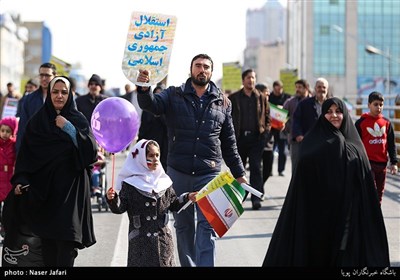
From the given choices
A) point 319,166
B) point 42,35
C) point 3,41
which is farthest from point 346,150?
point 42,35

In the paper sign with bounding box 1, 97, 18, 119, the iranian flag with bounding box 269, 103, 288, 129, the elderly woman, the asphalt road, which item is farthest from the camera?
the paper sign with bounding box 1, 97, 18, 119

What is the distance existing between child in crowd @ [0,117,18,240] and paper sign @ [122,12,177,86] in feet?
11.0

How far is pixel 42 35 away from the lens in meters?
188

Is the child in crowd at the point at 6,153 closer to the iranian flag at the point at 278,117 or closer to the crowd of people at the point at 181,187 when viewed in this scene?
the crowd of people at the point at 181,187

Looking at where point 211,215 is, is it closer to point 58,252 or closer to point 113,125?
point 113,125

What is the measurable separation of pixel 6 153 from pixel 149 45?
3.52 m

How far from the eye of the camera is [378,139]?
13195mm

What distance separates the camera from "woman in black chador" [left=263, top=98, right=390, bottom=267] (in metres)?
8.16

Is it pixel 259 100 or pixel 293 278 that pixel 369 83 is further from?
pixel 293 278

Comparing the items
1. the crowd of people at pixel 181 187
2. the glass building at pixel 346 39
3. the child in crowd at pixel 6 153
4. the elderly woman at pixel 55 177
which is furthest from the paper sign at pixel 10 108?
the glass building at pixel 346 39

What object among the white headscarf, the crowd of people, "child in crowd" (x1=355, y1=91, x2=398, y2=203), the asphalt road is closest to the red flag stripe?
the crowd of people

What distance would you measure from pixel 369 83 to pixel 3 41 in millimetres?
41636

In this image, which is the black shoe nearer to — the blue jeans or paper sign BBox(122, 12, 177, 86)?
paper sign BBox(122, 12, 177, 86)

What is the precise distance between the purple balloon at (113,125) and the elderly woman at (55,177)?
0.54 feet
